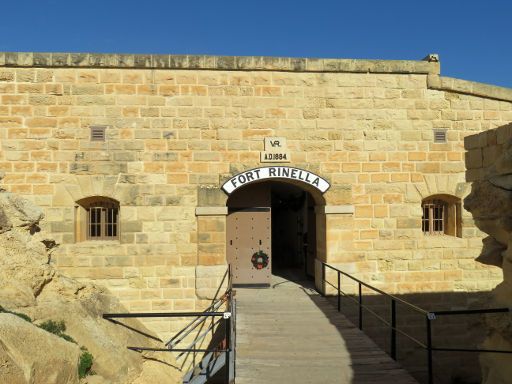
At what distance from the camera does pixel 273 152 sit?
30.7 ft

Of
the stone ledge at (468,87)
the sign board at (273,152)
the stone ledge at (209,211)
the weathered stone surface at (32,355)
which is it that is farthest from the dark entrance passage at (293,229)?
the weathered stone surface at (32,355)

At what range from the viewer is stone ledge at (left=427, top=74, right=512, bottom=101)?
32.0 feet

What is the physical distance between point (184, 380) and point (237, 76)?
625cm

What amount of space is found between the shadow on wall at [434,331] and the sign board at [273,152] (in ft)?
10.2

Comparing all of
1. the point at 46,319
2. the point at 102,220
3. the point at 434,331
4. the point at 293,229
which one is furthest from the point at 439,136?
the point at 46,319

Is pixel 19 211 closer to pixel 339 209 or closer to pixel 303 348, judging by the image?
pixel 303 348

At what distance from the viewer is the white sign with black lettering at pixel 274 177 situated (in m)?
9.23

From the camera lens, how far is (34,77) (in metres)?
9.04

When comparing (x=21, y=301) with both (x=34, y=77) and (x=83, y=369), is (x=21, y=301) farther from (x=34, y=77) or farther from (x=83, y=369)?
(x=34, y=77)

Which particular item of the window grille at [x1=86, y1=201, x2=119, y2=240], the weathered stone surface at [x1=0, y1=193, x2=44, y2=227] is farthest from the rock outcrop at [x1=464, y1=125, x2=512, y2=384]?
the window grille at [x1=86, y1=201, x2=119, y2=240]

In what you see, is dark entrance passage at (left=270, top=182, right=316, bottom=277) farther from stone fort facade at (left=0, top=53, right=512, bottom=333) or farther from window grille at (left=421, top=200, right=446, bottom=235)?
window grille at (left=421, top=200, right=446, bottom=235)

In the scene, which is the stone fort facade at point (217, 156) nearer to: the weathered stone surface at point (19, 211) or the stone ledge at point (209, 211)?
the stone ledge at point (209, 211)

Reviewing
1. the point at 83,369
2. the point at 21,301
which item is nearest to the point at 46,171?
the point at 21,301

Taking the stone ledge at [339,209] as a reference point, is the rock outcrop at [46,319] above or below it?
below
